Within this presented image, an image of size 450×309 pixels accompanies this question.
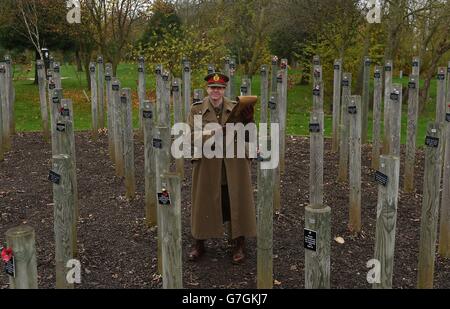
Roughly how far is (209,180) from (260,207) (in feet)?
3.23

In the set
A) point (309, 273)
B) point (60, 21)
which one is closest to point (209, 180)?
point (309, 273)

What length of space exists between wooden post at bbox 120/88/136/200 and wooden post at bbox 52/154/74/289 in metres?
2.10

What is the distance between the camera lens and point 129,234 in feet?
18.3

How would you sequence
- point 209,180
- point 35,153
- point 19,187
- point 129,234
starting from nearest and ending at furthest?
point 209,180, point 129,234, point 19,187, point 35,153

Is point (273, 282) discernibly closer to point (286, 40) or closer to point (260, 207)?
point (260, 207)

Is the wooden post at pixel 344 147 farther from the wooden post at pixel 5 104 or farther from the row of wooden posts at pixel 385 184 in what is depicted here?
the wooden post at pixel 5 104

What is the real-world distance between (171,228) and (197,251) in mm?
1529

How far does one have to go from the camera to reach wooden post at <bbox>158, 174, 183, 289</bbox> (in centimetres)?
343

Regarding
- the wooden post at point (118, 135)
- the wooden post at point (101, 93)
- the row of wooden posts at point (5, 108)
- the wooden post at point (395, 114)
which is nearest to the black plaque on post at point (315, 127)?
the wooden post at point (395, 114)

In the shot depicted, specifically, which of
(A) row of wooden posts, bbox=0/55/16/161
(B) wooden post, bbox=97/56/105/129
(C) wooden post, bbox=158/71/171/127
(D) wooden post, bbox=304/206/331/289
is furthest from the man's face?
(B) wooden post, bbox=97/56/105/129

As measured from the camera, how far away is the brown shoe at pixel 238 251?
482cm

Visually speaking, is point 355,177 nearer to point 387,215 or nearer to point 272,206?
point 272,206

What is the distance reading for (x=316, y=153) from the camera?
5.12 meters

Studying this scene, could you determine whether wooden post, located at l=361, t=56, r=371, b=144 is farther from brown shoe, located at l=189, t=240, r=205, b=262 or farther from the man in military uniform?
brown shoe, located at l=189, t=240, r=205, b=262
